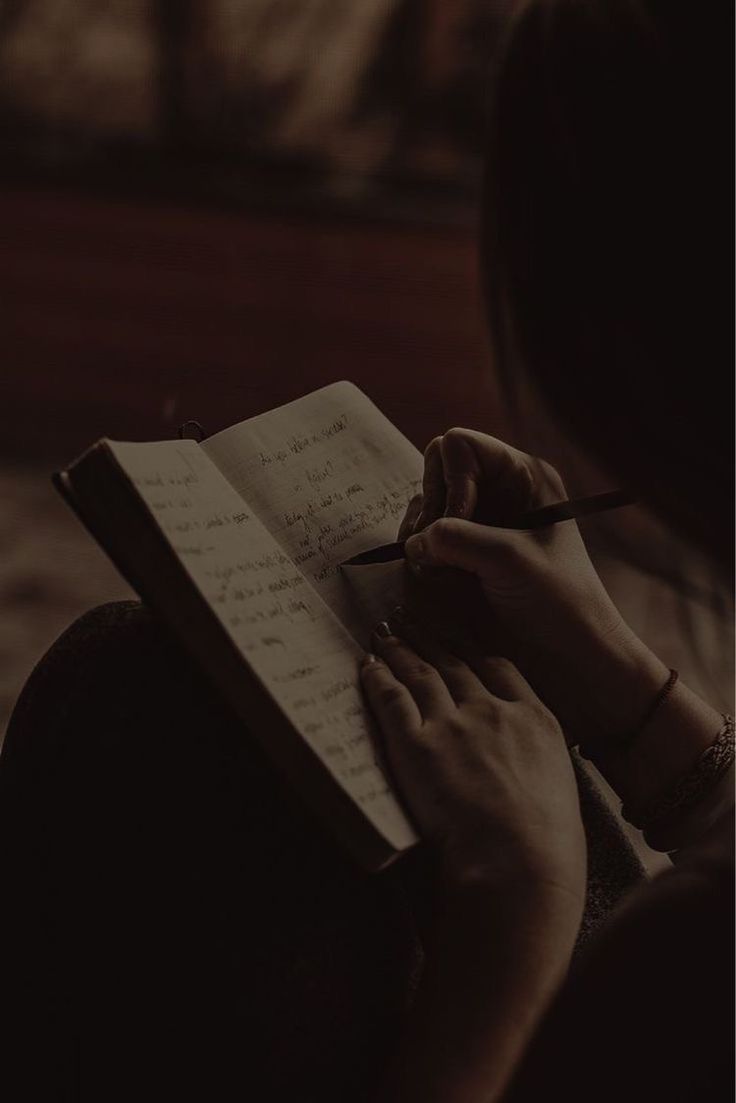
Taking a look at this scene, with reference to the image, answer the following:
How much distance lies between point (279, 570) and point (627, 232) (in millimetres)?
333

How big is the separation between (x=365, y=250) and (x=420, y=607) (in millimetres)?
1715

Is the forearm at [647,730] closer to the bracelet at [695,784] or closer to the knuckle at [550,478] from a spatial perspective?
the bracelet at [695,784]

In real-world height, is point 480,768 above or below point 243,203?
below

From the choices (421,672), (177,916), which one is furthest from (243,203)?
(177,916)

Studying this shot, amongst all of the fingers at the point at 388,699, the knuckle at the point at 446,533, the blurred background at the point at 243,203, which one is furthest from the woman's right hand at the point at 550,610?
the blurred background at the point at 243,203

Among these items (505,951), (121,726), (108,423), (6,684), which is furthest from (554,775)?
(108,423)

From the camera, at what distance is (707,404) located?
1.42 ft

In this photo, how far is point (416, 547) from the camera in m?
0.72

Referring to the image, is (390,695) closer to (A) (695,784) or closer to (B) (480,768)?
(B) (480,768)

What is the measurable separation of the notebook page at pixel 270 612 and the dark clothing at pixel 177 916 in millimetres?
38

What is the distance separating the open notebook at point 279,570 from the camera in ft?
1.86

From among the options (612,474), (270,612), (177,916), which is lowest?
(177,916)

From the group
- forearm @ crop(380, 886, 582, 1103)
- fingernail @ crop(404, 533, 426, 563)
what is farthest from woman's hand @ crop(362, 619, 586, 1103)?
fingernail @ crop(404, 533, 426, 563)

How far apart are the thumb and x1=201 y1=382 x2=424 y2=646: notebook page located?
0.16ft
